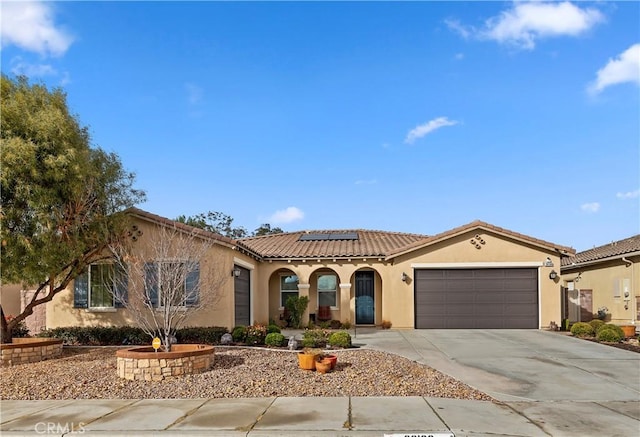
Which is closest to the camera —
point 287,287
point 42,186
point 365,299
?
point 42,186

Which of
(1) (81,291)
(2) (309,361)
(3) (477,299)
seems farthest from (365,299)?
(2) (309,361)

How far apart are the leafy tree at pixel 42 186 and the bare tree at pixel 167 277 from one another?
56.6 inches

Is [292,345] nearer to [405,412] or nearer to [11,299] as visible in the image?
[405,412]

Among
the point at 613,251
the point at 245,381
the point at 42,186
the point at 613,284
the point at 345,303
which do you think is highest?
the point at 42,186

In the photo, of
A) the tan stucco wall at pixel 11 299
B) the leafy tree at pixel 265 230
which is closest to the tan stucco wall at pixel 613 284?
the tan stucco wall at pixel 11 299

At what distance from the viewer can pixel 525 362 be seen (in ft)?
43.1

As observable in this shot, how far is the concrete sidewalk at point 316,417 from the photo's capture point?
7.46 m

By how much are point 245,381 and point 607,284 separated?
17758 millimetres

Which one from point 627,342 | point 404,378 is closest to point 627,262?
point 627,342

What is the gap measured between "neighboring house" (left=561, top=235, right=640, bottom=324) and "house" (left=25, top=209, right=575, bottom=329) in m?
2.35

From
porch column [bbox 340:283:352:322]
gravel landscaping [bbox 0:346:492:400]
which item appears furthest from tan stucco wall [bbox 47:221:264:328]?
porch column [bbox 340:283:352:322]

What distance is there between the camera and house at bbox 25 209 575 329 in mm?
20641

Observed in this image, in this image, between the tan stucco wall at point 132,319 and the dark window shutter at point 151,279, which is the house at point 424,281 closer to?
the tan stucco wall at point 132,319

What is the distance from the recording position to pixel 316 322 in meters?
22.6
